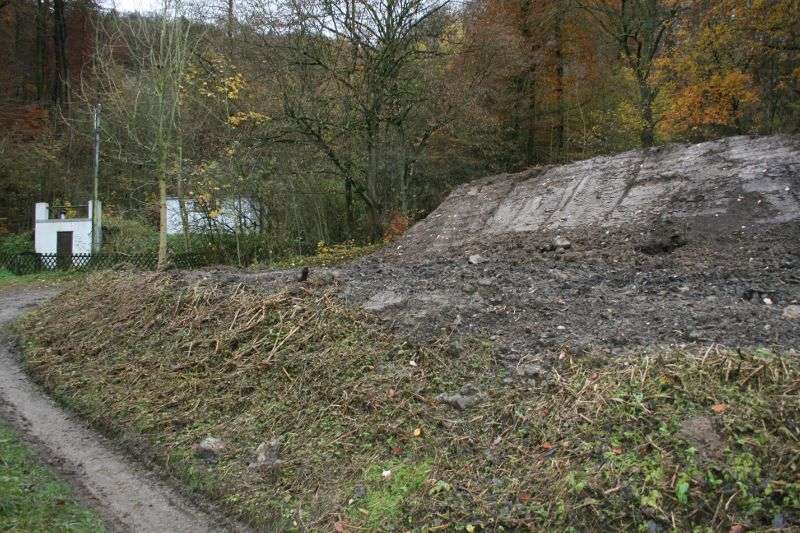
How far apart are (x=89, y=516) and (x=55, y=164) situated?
74.6ft

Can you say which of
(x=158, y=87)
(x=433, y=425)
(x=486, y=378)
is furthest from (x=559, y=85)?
(x=433, y=425)

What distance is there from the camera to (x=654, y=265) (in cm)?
718

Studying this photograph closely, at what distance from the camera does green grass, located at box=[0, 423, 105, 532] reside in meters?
3.76

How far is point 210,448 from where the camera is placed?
15.7 feet

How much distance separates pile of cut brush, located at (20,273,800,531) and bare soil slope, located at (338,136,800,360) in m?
0.48

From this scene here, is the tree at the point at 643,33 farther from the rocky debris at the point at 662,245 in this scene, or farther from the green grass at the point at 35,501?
the green grass at the point at 35,501

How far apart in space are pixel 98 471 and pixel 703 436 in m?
4.22

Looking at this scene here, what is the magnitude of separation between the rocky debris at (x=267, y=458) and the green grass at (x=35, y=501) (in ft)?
Result: 3.44

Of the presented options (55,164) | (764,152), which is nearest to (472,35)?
(764,152)

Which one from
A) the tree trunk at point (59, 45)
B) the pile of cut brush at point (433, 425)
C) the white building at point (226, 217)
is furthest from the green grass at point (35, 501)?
the tree trunk at point (59, 45)

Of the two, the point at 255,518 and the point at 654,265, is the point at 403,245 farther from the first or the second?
the point at 255,518

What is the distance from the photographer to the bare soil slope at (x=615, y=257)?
203 inches

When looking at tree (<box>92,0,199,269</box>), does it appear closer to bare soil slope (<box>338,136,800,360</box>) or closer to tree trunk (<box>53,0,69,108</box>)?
bare soil slope (<box>338,136,800,360</box>)

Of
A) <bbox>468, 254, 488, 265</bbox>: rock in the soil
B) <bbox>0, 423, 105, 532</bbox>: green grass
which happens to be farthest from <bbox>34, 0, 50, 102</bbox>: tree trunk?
<bbox>0, 423, 105, 532</bbox>: green grass
